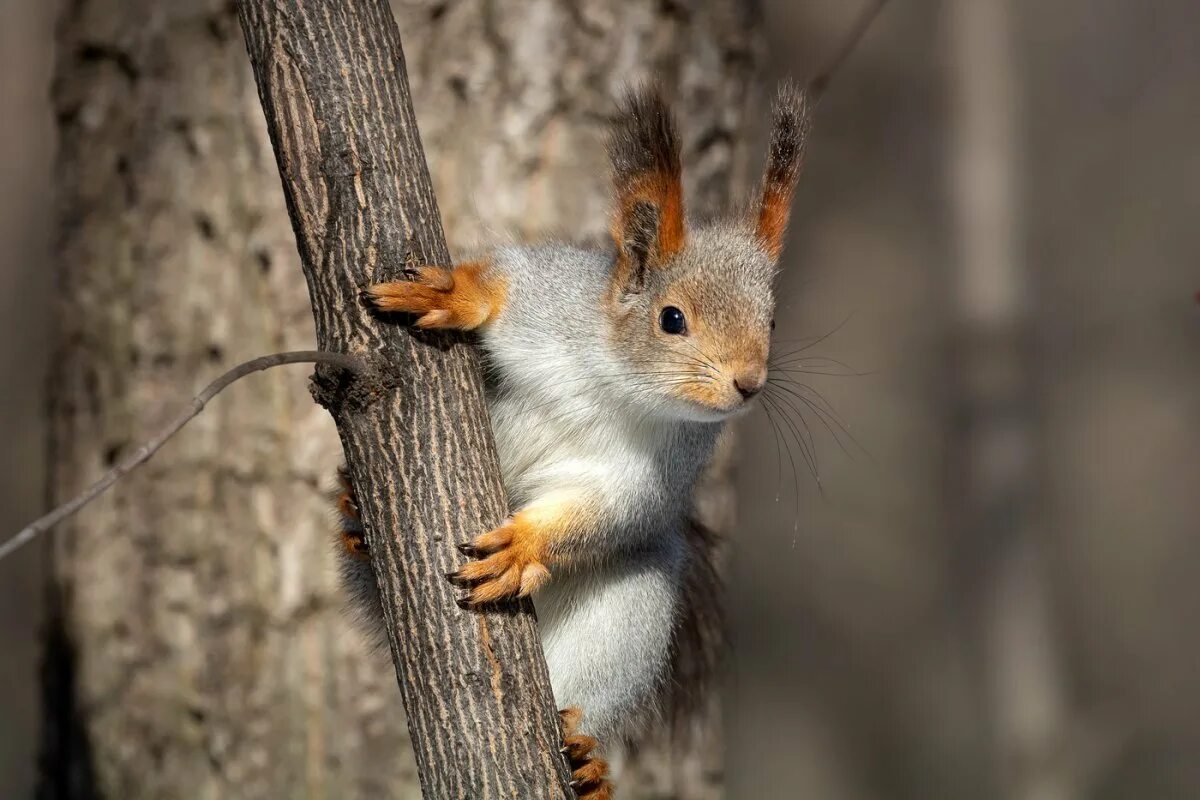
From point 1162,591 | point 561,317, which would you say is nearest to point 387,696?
point 561,317

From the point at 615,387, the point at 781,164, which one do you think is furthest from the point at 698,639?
the point at 781,164

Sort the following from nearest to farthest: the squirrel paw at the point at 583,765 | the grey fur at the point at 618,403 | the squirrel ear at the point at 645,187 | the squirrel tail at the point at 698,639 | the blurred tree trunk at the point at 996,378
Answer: the squirrel ear at the point at 645,187 → the grey fur at the point at 618,403 → the squirrel paw at the point at 583,765 → the squirrel tail at the point at 698,639 → the blurred tree trunk at the point at 996,378

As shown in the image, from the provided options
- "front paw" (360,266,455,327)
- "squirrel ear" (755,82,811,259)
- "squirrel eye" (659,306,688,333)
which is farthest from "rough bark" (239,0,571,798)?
"squirrel ear" (755,82,811,259)

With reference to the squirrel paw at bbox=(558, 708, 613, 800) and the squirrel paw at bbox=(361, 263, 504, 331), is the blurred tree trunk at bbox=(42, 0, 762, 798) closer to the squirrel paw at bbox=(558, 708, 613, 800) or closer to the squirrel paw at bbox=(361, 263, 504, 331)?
the squirrel paw at bbox=(558, 708, 613, 800)

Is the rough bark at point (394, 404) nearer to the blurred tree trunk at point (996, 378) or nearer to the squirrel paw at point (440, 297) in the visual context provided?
the squirrel paw at point (440, 297)

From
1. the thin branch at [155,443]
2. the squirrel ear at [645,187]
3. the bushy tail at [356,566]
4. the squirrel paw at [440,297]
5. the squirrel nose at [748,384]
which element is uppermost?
the squirrel ear at [645,187]

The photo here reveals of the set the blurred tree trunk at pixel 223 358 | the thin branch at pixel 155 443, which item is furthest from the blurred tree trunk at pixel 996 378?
the thin branch at pixel 155 443

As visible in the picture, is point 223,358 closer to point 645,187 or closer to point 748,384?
point 645,187
